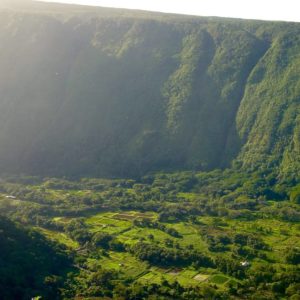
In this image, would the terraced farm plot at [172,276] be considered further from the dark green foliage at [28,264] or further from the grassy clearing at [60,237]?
the grassy clearing at [60,237]

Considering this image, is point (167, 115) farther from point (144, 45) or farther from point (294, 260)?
point (294, 260)

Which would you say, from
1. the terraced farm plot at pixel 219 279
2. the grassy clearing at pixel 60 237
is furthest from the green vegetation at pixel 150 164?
the grassy clearing at pixel 60 237

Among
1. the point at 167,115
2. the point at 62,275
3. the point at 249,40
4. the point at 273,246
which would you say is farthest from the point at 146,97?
the point at 62,275

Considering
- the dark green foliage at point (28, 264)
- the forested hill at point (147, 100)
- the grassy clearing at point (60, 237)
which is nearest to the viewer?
the dark green foliage at point (28, 264)

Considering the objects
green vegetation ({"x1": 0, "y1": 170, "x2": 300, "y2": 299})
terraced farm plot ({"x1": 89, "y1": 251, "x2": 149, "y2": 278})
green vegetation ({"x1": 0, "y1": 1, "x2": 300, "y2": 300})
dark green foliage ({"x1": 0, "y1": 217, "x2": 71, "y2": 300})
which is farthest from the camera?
terraced farm plot ({"x1": 89, "y1": 251, "x2": 149, "y2": 278})

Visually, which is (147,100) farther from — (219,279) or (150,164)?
(219,279)

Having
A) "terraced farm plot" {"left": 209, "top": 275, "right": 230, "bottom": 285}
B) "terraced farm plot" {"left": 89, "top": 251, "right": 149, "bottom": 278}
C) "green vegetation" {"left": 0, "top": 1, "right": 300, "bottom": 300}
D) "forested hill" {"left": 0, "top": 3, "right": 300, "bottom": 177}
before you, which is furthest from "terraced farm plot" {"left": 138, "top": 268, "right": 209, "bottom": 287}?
"forested hill" {"left": 0, "top": 3, "right": 300, "bottom": 177}

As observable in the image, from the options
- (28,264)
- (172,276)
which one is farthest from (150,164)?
(28,264)

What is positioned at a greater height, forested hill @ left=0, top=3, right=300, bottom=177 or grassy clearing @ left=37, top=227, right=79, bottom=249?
forested hill @ left=0, top=3, right=300, bottom=177

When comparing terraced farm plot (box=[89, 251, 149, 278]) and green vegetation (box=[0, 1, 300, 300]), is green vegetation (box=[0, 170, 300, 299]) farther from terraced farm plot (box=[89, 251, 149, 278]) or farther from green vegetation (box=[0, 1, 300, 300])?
green vegetation (box=[0, 1, 300, 300])
